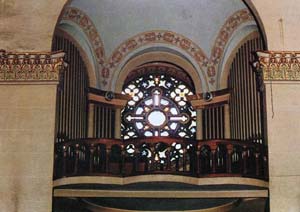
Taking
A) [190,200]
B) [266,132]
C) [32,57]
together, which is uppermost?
[32,57]

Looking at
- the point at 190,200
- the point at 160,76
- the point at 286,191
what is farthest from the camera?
the point at 160,76

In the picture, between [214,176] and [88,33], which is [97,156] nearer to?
[214,176]

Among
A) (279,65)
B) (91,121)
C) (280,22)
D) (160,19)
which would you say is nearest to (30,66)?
(91,121)

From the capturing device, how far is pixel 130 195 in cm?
1642

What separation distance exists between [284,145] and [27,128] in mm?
4874

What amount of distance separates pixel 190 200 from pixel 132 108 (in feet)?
11.9

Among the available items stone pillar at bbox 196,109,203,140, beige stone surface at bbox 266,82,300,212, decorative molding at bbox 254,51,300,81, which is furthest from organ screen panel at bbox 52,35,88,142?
beige stone surface at bbox 266,82,300,212

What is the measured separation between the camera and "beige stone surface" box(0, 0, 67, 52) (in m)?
16.8

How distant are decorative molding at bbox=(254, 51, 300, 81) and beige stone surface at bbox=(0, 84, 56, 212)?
4.08m

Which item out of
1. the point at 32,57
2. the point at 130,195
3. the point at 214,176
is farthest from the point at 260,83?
the point at 32,57

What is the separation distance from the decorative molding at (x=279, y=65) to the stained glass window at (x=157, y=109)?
404cm

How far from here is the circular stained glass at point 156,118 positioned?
66.7ft

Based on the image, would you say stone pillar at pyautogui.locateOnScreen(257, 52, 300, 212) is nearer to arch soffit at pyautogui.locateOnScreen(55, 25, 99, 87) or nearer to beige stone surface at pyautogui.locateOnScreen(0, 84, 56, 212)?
beige stone surface at pyautogui.locateOnScreen(0, 84, 56, 212)

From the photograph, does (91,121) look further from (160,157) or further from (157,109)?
(160,157)
